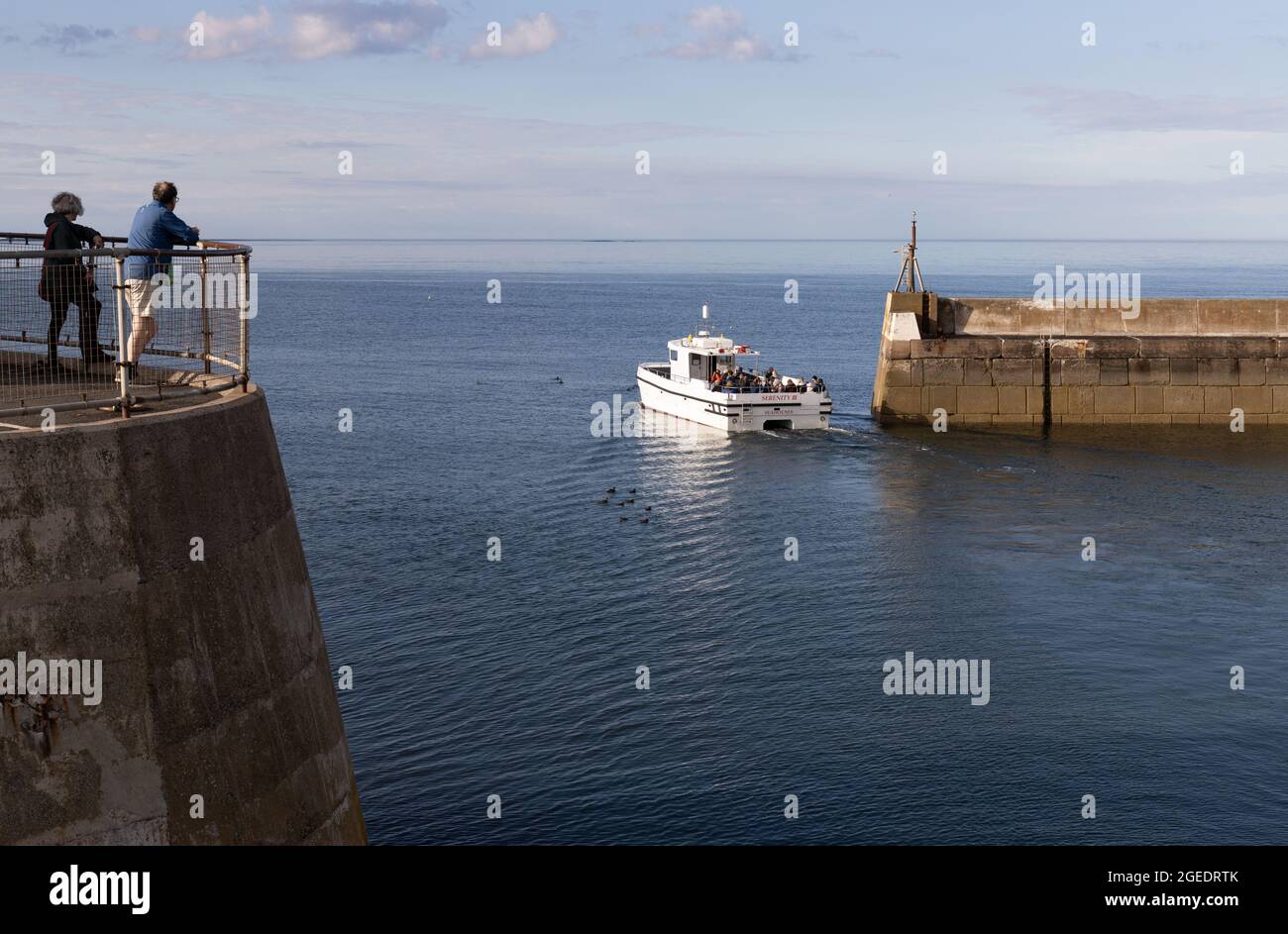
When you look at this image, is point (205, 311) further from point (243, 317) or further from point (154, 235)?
point (243, 317)

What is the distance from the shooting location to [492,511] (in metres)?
41.1

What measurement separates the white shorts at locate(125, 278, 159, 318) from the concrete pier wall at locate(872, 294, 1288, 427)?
46.5 metres

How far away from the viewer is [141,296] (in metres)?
9.91

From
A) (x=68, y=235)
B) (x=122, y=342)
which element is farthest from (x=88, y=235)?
(x=122, y=342)

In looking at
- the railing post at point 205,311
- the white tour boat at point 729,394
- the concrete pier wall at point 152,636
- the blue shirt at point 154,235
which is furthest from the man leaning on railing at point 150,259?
the white tour boat at point 729,394

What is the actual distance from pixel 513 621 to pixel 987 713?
1035cm

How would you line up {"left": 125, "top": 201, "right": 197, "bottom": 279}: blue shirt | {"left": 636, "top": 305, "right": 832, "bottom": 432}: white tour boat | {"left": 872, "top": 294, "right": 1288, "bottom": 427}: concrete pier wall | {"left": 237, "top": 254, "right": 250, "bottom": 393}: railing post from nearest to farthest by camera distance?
{"left": 237, "top": 254, "right": 250, "bottom": 393}: railing post < {"left": 125, "top": 201, "right": 197, "bottom": 279}: blue shirt < {"left": 872, "top": 294, "right": 1288, "bottom": 427}: concrete pier wall < {"left": 636, "top": 305, "right": 832, "bottom": 432}: white tour boat

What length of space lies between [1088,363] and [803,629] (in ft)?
98.2

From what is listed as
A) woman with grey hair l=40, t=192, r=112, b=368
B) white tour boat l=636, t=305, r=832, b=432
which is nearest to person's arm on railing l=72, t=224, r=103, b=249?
woman with grey hair l=40, t=192, r=112, b=368

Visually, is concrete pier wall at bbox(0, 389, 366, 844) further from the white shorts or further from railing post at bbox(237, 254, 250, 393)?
the white shorts

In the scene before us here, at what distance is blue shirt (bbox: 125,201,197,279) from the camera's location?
1009 centimetres

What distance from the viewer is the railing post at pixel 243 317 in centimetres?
927

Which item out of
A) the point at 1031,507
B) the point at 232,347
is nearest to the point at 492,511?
the point at 1031,507
